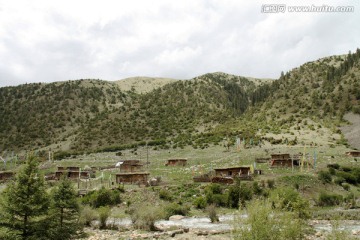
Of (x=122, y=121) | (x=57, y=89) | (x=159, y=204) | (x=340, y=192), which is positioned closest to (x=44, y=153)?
(x=122, y=121)

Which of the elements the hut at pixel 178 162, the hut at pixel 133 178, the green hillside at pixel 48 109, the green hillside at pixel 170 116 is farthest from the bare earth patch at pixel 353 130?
the green hillside at pixel 48 109

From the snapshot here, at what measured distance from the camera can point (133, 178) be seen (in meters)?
48.2

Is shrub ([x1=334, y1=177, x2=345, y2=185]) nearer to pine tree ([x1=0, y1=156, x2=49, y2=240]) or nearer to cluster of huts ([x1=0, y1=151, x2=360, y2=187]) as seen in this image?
cluster of huts ([x1=0, y1=151, x2=360, y2=187])

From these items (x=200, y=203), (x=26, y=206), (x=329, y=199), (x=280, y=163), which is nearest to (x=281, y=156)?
(x=280, y=163)

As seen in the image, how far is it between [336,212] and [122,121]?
86141 millimetres

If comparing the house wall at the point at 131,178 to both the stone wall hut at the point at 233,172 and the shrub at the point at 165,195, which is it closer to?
the shrub at the point at 165,195

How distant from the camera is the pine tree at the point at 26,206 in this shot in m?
16.8

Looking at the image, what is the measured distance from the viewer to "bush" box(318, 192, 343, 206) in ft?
125

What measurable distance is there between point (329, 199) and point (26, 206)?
1237 inches

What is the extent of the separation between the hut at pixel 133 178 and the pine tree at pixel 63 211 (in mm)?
24753

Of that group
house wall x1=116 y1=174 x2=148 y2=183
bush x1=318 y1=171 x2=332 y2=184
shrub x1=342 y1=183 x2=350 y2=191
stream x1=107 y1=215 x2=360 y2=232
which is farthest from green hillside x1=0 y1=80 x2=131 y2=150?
shrub x1=342 y1=183 x2=350 y2=191

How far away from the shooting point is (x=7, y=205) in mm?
16922

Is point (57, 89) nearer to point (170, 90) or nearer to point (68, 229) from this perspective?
point (170, 90)

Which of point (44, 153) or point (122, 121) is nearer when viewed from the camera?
point (44, 153)
